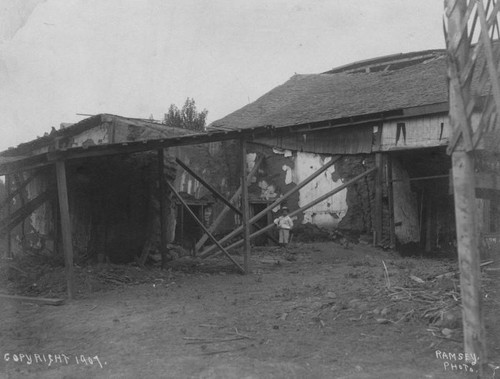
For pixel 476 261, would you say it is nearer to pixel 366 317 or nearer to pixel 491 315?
pixel 491 315

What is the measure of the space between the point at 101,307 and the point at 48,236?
18.2ft

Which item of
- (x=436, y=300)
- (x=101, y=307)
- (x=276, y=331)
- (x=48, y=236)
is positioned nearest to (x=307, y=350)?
(x=276, y=331)

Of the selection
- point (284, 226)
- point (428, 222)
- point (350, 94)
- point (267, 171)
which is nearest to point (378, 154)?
point (284, 226)

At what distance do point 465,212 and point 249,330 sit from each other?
3058 mm

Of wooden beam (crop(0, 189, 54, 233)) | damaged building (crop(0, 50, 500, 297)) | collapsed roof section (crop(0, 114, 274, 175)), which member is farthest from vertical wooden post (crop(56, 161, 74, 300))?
collapsed roof section (crop(0, 114, 274, 175))

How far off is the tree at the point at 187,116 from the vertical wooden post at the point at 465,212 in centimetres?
2847

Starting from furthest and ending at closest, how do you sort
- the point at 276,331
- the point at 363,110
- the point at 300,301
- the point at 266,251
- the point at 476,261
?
1. the point at 363,110
2. the point at 266,251
3. the point at 300,301
4. the point at 276,331
5. the point at 476,261

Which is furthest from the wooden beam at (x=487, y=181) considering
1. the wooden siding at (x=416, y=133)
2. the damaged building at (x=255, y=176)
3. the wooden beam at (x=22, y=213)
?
the wooden siding at (x=416, y=133)

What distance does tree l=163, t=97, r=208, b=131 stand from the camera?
1284 inches

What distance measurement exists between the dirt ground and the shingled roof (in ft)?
24.2

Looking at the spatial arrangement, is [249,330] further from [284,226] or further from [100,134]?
[100,134]

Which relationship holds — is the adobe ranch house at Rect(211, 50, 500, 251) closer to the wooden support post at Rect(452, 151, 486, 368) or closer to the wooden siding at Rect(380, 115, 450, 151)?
the wooden siding at Rect(380, 115, 450, 151)

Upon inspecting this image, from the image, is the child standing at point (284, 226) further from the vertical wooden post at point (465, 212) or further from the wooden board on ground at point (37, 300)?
the vertical wooden post at point (465, 212)

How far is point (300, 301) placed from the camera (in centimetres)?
759
